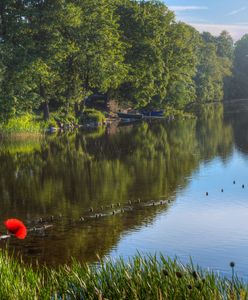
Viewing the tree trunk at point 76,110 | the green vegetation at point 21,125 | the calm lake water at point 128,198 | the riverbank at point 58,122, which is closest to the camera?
the calm lake water at point 128,198

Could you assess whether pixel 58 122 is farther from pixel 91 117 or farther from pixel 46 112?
pixel 91 117

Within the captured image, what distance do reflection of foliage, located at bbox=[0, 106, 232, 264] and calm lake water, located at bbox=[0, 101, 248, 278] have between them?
0.23 ft

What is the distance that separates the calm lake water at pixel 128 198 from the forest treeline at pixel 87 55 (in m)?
11.0

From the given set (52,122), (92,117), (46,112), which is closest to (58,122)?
(52,122)

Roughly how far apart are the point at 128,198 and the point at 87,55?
52.7 m

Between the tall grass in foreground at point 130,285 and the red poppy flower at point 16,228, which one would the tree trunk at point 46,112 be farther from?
the red poppy flower at point 16,228

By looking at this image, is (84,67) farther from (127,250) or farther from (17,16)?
(127,250)

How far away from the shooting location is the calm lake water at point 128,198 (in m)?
25.2

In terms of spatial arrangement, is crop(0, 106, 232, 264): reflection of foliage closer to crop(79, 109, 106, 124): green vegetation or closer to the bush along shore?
the bush along shore

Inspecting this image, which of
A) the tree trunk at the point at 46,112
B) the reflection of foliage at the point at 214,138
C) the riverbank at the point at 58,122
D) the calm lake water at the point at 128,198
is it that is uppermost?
the tree trunk at the point at 46,112

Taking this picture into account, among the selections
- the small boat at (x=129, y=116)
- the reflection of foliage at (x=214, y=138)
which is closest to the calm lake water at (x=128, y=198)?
the reflection of foliage at (x=214, y=138)

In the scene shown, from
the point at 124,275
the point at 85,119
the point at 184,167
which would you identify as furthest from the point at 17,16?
the point at 124,275

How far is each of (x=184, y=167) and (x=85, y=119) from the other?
47.5 m

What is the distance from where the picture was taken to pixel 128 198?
116 ft
